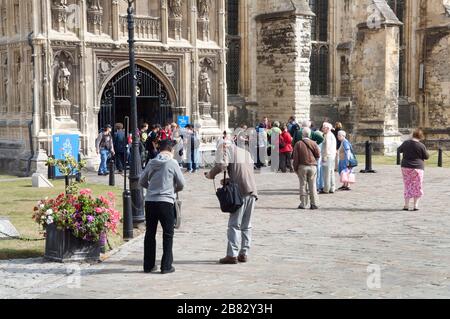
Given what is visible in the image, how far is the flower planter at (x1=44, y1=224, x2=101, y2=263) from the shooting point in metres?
9.81

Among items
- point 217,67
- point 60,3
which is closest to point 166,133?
point 60,3

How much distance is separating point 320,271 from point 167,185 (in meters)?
2.20

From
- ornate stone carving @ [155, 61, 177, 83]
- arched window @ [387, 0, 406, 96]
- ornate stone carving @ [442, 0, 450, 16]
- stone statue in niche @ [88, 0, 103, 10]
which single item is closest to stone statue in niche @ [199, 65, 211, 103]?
ornate stone carving @ [155, 61, 177, 83]

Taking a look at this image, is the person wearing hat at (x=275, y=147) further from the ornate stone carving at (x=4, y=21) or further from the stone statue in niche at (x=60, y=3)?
the ornate stone carving at (x=4, y=21)

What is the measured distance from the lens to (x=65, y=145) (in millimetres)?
22000

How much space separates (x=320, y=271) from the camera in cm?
908

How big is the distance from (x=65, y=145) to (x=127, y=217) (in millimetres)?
11031

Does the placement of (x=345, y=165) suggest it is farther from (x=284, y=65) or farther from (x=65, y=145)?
(x=284, y=65)

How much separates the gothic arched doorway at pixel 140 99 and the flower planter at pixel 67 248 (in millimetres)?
14896

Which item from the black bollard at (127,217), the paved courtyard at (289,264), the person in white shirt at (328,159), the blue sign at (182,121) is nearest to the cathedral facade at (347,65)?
the blue sign at (182,121)

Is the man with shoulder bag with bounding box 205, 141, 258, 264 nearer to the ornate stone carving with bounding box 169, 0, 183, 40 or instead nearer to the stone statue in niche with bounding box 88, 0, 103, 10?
the stone statue in niche with bounding box 88, 0, 103, 10

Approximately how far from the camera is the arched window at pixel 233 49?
102ft
